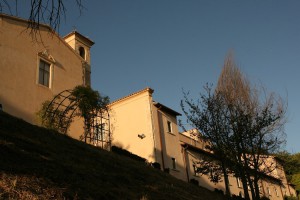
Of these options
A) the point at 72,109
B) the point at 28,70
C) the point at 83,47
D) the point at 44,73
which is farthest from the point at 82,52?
the point at 72,109

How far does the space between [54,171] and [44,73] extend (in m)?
14.7

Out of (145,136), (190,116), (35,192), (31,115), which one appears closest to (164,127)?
(145,136)

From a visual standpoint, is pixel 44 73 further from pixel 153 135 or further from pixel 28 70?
pixel 153 135

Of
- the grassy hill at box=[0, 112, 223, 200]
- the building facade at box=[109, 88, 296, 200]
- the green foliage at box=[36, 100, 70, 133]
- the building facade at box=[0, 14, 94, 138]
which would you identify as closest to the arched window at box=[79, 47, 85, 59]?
the building facade at box=[0, 14, 94, 138]

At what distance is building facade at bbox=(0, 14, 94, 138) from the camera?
20391 mm

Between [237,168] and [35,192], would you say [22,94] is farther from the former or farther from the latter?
[35,192]

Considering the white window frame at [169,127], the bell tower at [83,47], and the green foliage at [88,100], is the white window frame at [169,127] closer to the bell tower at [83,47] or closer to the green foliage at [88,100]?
the bell tower at [83,47]

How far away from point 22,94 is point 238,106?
1282 centimetres

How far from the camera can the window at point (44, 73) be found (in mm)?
23134

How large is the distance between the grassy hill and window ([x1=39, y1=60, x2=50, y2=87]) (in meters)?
7.56

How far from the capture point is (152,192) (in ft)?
39.8

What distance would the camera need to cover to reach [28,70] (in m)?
22.0

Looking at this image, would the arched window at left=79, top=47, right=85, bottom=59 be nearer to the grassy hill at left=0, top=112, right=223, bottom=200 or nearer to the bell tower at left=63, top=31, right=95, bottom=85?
the bell tower at left=63, top=31, right=95, bottom=85

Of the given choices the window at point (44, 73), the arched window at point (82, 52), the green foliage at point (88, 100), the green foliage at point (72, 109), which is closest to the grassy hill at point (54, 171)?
the green foliage at point (72, 109)
